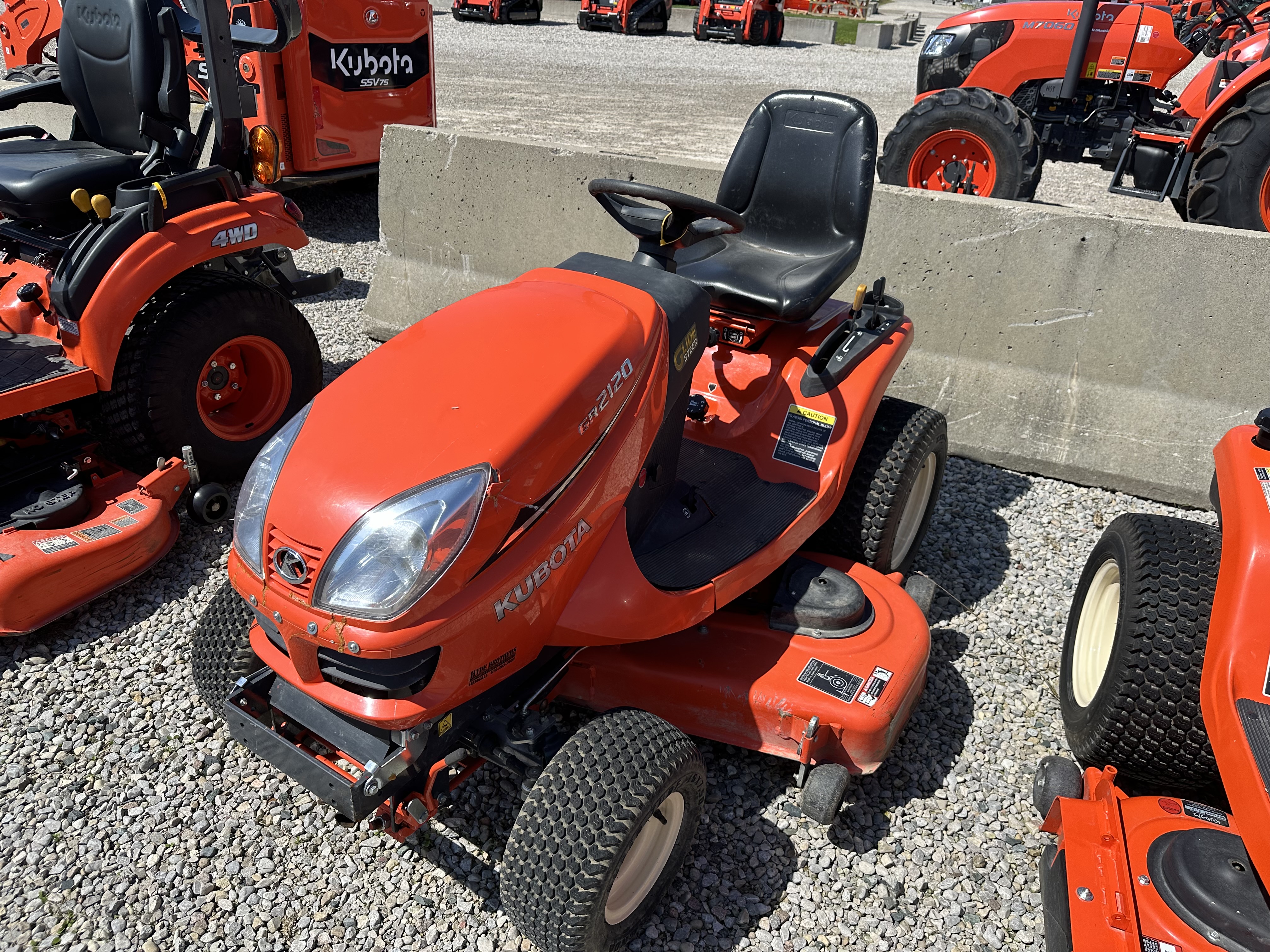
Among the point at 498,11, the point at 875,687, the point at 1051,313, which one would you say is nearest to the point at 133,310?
the point at 875,687

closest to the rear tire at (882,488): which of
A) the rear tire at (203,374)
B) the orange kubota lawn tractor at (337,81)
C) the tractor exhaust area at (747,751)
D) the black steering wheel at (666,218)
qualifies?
the tractor exhaust area at (747,751)

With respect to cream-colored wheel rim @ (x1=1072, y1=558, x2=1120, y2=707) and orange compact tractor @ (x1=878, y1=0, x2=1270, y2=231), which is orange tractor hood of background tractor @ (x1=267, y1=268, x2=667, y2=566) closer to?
cream-colored wheel rim @ (x1=1072, y1=558, x2=1120, y2=707)

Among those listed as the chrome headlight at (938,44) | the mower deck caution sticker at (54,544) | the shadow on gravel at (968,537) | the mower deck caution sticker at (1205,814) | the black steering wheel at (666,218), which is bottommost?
the shadow on gravel at (968,537)

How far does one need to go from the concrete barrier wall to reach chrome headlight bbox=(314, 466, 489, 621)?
2635 millimetres

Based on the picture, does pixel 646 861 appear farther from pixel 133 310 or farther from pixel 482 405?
pixel 133 310

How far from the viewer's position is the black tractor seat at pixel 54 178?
335cm

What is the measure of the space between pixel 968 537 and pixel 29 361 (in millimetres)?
3310

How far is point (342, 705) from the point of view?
68.8 inches

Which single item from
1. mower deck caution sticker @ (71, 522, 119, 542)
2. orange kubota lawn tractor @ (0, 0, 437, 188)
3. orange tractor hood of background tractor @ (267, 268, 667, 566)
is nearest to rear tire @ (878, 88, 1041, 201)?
orange kubota lawn tractor @ (0, 0, 437, 188)

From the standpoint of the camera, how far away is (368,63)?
6234 mm

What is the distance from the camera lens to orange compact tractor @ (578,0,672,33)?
59.5 feet

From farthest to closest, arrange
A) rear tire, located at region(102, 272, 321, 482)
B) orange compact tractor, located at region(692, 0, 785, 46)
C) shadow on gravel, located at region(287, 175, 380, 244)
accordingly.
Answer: orange compact tractor, located at region(692, 0, 785, 46) < shadow on gravel, located at region(287, 175, 380, 244) < rear tire, located at region(102, 272, 321, 482)

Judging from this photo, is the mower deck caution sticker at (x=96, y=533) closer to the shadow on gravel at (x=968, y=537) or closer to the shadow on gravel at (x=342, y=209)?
the shadow on gravel at (x=968, y=537)

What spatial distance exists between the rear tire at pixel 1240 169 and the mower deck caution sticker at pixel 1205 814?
4.37m
